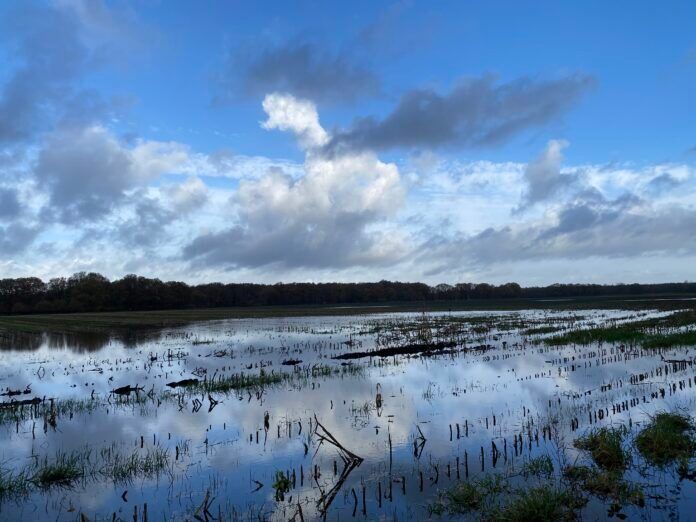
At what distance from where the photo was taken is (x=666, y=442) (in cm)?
991

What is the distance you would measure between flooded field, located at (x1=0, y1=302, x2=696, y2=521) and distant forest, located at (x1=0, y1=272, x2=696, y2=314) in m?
107

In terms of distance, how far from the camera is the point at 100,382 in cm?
2075

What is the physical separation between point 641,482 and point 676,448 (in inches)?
78.4

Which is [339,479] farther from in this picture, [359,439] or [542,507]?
[542,507]

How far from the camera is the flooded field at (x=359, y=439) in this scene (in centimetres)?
819

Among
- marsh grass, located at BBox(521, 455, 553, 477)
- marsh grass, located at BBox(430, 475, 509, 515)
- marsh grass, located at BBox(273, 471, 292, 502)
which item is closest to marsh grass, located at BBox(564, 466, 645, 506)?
marsh grass, located at BBox(521, 455, 553, 477)

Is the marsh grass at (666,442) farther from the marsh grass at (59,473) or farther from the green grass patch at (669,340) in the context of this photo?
the green grass patch at (669,340)

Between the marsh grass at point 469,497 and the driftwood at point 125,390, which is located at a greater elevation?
the driftwood at point 125,390

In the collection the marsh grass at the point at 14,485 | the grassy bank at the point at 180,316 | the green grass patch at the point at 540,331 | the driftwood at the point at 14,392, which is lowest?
the marsh grass at the point at 14,485

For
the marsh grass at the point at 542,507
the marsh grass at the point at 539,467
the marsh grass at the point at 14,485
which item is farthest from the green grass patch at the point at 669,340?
the marsh grass at the point at 14,485

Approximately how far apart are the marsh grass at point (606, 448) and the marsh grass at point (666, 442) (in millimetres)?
419

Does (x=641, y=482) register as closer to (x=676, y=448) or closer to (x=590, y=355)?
(x=676, y=448)

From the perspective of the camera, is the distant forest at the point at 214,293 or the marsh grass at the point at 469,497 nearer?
the marsh grass at the point at 469,497

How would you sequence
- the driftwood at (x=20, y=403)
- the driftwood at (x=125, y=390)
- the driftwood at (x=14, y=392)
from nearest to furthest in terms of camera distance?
the driftwood at (x=20, y=403) < the driftwood at (x=125, y=390) < the driftwood at (x=14, y=392)
